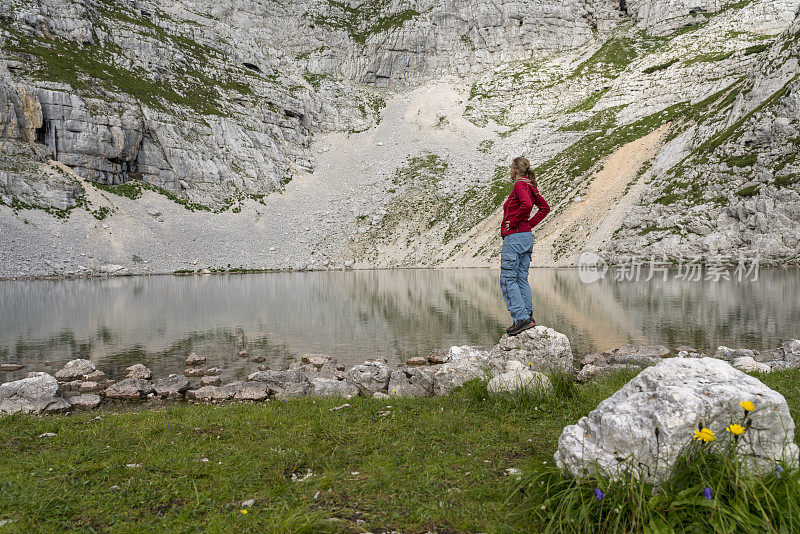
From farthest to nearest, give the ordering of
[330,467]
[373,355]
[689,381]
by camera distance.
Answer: [373,355]
[330,467]
[689,381]

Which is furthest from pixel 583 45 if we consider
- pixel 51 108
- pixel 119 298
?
pixel 119 298

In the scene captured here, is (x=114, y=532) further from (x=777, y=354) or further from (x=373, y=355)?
(x=777, y=354)

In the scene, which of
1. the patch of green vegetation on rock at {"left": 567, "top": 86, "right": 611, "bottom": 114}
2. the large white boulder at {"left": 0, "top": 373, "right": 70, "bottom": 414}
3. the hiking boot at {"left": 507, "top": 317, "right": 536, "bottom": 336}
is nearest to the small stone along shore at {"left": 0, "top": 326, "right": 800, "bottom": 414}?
the large white boulder at {"left": 0, "top": 373, "right": 70, "bottom": 414}

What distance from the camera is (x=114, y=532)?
3.31 m

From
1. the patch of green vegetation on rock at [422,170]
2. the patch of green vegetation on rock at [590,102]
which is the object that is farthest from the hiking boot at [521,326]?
the patch of green vegetation on rock at [590,102]

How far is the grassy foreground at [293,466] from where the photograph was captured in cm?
344

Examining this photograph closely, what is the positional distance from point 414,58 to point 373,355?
12031cm

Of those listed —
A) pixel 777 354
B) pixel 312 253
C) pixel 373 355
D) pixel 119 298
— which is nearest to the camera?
pixel 777 354

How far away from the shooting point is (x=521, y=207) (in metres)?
9.04

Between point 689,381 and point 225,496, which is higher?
point 689,381

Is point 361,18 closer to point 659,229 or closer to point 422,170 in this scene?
point 422,170

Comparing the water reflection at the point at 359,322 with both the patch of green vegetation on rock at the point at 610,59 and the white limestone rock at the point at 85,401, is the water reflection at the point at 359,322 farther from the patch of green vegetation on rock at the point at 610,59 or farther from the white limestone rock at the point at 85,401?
the patch of green vegetation on rock at the point at 610,59

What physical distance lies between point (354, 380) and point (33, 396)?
6.97 meters

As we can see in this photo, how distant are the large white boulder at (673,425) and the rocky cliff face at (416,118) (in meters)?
50.3
